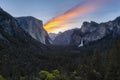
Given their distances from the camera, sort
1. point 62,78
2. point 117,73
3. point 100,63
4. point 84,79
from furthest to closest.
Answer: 1. point 100,63
2. point 62,78
3. point 84,79
4. point 117,73

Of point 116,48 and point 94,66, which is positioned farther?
point 94,66

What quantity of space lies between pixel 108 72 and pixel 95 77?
683 cm

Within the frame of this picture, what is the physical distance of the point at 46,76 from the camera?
109 m

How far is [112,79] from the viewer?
94125 mm

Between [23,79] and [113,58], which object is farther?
[23,79]

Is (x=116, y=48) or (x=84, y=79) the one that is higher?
(x=116, y=48)

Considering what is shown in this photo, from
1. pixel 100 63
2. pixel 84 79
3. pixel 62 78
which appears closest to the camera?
pixel 84 79

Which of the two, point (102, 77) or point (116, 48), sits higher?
point (116, 48)

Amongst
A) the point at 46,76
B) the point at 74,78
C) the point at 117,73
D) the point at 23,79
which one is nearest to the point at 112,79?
the point at 117,73

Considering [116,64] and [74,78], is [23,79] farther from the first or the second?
[116,64]

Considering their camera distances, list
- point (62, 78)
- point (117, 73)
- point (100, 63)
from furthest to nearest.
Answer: point (100, 63) < point (62, 78) < point (117, 73)

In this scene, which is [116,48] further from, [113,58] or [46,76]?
[46,76]

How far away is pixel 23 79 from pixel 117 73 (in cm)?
3604

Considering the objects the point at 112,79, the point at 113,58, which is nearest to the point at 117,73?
the point at 112,79
